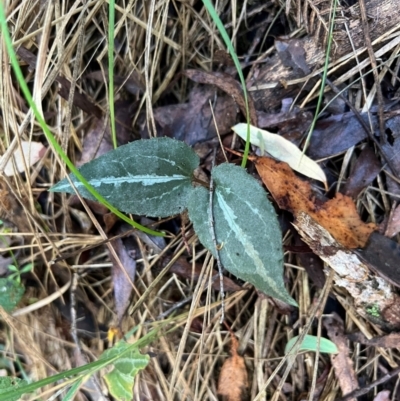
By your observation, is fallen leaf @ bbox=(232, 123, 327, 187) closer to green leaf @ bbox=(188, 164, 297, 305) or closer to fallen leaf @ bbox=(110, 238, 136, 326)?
green leaf @ bbox=(188, 164, 297, 305)

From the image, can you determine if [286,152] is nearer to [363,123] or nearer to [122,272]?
[363,123]

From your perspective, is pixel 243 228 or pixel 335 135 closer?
pixel 243 228

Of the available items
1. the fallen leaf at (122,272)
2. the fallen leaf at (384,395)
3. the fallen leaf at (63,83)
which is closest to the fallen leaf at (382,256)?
the fallen leaf at (384,395)

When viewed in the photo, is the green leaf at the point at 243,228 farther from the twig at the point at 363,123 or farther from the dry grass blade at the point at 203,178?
the twig at the point at 363,123

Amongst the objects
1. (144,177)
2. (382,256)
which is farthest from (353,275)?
(144,177)

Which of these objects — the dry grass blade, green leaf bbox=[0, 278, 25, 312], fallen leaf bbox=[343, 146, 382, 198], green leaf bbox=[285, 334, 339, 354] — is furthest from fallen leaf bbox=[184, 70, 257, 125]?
green leaf bbox=[0, 278, 25, 312]

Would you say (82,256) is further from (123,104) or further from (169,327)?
(123,104)
